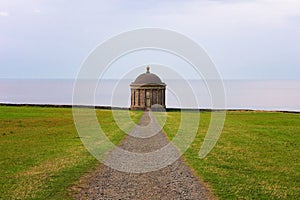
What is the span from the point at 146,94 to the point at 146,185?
214 feet

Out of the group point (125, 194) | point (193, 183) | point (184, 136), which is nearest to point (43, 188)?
point (125, 194)

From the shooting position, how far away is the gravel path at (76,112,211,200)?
44.3ft

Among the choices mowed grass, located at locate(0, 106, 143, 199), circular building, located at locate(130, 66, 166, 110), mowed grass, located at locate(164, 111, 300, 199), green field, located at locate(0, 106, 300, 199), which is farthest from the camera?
circular building, located at locate(130, 66, 166, 110)

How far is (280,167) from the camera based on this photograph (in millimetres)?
19766

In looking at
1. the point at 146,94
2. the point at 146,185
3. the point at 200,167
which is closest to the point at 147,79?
the point at 146,94

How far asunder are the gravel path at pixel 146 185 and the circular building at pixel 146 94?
198ft

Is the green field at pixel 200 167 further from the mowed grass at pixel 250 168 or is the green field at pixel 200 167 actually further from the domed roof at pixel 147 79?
the domed roof at pixel 147 79

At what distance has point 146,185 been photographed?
591 inches

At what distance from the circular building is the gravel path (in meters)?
60.2

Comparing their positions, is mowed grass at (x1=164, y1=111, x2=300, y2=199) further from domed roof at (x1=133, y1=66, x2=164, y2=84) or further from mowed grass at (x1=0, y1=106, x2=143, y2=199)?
domed roof at (x1=133, y1=66, x2=164, y2=84)

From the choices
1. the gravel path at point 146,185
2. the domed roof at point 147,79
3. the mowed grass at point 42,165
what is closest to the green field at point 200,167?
the mowed grass at point 42,165

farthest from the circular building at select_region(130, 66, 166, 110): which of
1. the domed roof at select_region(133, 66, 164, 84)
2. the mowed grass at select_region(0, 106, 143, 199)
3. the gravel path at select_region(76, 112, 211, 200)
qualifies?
the gravel path at select_region(76, 112, 211, 200)

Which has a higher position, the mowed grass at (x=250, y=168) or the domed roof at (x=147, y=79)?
the domed roof at (x=147, y=79)

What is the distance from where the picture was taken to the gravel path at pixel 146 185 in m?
13.5
